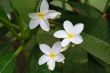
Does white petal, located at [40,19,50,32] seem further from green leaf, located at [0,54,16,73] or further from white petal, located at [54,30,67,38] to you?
green leaf, located at [0,54,16,73]

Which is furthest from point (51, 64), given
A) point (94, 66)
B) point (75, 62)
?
point (75, 62)

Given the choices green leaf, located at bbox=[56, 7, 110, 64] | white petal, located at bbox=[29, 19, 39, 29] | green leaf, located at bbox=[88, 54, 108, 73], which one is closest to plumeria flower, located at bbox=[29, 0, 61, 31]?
white petal, located at bbox=[29, 19, 39, 29]

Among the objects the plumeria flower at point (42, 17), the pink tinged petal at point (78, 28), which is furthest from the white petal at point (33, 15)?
the pink tinged petal at point (78, 28)

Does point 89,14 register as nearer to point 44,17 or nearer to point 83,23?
point 83,23

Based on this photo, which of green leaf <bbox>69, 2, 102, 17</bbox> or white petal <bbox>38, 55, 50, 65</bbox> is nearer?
white petal <bbox>38, 55, 50, 65</bbox>

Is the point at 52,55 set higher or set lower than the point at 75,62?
higher

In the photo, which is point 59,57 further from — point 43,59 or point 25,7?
point 25,7
